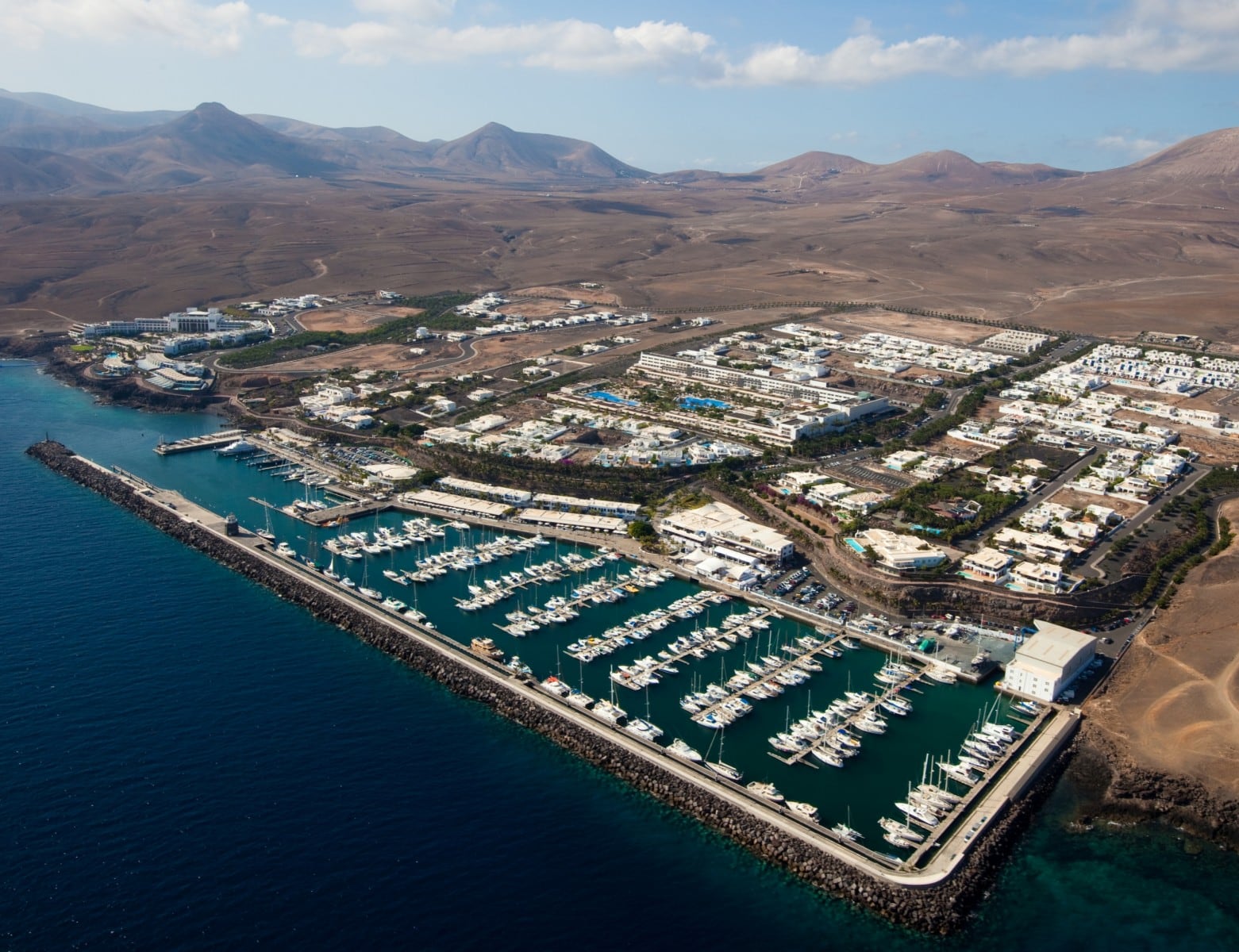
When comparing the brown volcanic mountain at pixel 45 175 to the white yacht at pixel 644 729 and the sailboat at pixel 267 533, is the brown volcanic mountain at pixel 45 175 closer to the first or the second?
the sailboat at pixel 267 533

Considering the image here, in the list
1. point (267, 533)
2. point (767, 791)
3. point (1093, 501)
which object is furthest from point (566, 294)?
point (767, 791)

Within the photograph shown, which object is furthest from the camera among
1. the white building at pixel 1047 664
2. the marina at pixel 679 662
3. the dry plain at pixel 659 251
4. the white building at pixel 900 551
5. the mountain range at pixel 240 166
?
the mountain range at pixel 240 166

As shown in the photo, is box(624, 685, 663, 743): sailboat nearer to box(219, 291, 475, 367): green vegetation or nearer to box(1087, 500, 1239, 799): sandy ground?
box(1087, 500, 1239, 799): sandy ground

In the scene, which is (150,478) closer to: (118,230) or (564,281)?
(564,281)

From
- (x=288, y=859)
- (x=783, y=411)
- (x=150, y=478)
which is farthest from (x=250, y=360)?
(x=288, y=859)

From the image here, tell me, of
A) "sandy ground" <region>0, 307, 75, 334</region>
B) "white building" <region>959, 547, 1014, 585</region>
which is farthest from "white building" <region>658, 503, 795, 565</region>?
"sandy ground" <region>0, 307, 75, 334</region>

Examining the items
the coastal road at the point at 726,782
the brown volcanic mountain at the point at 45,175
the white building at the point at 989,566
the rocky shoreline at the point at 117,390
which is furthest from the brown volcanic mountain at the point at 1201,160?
the brown volcanic mountain at the point at 45,175
